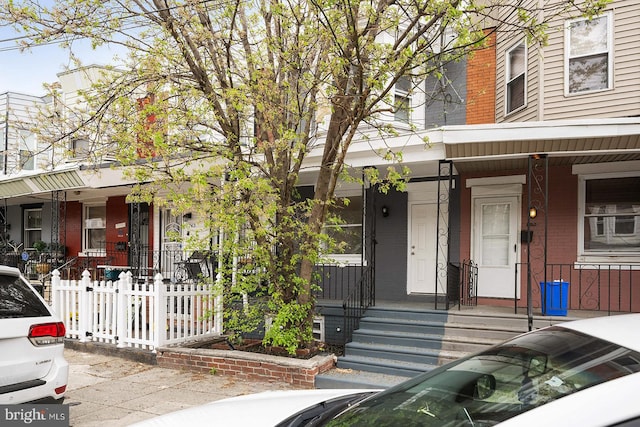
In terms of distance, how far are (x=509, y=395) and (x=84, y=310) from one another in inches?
314

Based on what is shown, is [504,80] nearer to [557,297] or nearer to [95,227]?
[557,297]

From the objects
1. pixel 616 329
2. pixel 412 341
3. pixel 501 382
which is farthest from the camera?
pixel 412 341

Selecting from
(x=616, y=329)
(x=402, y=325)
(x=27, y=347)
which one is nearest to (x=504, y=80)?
(x=402, y=325)

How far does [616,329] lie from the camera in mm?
1953

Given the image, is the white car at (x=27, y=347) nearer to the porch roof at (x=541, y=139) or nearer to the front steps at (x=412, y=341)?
the front steps at (x=412, y=341)

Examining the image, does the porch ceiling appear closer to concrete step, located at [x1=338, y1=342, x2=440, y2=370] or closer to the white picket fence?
concrete step, located at [x1=338, y1=342, x2=440, y2=370]

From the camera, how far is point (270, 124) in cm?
702

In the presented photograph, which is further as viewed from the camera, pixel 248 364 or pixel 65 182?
pixel 65 182

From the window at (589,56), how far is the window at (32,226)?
52.8 ft

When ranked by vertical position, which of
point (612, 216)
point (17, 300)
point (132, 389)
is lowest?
point (132, 389)

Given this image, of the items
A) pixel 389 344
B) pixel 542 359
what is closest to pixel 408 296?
pixel 389 344

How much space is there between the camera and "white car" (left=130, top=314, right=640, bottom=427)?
1518 millimetres

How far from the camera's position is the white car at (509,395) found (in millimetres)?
1518

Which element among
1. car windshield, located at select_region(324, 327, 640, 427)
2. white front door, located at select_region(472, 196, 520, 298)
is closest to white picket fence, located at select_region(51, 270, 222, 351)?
white front door, located at select_region(472, 196, 520, 298)
